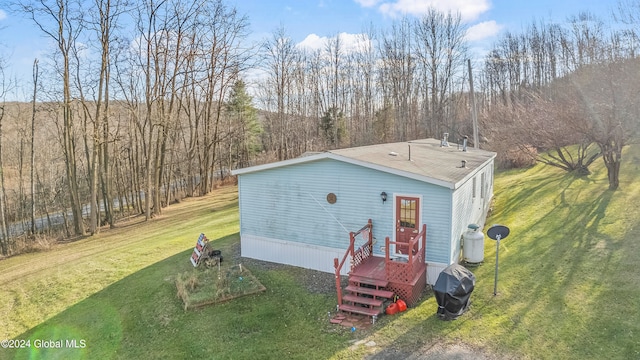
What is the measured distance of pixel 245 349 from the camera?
7363mm

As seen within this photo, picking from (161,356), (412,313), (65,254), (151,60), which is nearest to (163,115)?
(151,60)

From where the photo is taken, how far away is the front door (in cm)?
936

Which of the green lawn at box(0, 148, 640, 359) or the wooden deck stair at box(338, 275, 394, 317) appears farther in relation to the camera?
the wooden deck stair at box(338, 275, 394, 317)

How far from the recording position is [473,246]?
10.2m

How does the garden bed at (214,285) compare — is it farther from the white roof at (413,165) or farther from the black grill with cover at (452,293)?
the black grill with cover at (452,293)

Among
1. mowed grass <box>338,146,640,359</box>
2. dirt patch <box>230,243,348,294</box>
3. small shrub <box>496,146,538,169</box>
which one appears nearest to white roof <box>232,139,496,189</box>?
mowed grass <box>338,146,640,359</box>

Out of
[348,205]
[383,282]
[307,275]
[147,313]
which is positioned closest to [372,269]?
[383,282]

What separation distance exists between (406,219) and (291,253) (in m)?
3.56

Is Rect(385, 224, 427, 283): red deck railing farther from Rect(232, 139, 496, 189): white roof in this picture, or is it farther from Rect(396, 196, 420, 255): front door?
Rect(232, 139, 496, 189): white roof

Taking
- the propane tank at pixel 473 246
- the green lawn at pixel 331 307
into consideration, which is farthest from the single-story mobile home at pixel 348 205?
the green lawn at pixel 331 307

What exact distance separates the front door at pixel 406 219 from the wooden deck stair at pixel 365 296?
1.31 m

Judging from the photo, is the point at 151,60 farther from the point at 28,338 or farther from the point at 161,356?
the point at 161,356

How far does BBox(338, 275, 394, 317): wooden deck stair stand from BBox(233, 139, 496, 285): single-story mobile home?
130 centimetres

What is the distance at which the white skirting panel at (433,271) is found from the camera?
30.3 feet
